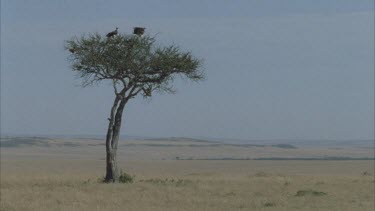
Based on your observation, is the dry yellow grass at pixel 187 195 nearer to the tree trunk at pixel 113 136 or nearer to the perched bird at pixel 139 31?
the tree trunk at pixel 113 136

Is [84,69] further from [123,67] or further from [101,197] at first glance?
[101,197]

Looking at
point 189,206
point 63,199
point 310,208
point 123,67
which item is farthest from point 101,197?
point 123,67

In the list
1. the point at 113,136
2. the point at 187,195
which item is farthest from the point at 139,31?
the point at 187,195

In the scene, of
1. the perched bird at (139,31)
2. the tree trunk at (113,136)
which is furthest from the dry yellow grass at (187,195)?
the perched bird at (139,31)

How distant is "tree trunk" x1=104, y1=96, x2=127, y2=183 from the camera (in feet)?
112

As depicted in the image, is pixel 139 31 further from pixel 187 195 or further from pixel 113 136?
pixel 187 195

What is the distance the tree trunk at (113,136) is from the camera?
34188 millimetres

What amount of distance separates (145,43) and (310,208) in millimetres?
14746

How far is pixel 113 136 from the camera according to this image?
113ft

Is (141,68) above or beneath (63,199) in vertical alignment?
above

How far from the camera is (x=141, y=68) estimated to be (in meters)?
34.8

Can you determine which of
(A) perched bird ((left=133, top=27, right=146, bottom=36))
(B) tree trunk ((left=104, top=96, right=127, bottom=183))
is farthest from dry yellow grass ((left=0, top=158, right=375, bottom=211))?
(A) perched bird ((left=133, top=27, right=146, bottom=36))

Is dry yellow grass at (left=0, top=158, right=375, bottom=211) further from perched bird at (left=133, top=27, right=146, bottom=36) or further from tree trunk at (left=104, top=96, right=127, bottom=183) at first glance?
perched bird at (left=133, top=27, right=146, bottom=36)

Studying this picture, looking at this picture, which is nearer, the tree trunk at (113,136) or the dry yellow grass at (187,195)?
the dry yellow grass at (187,195)
